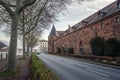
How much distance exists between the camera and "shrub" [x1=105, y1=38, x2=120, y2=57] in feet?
105

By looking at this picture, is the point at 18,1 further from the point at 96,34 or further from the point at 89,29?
the point at 89,29

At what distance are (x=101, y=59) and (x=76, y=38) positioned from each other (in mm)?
30094

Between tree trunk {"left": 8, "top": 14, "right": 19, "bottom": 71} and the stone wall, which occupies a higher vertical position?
the stone wall

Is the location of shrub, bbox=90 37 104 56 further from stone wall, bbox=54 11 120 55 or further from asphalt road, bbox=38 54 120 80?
asphalt road, bbox=38 54 120 80

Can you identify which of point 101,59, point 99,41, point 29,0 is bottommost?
point 101,59

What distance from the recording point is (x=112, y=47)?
3234 cm

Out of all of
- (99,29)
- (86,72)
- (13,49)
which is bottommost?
(86,72)

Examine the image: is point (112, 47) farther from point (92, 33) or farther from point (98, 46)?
point (92, 33)

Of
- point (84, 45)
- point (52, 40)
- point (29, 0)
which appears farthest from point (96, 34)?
point (52, 40)

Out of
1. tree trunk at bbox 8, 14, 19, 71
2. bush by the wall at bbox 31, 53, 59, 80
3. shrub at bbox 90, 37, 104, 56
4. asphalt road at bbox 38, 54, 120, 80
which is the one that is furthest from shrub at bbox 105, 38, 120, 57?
bush by the wall at bbox 31, 53, 59, 80

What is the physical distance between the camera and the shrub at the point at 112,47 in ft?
105

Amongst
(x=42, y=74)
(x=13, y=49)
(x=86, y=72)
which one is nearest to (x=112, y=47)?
(x=86, y=72)

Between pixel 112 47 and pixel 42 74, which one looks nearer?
pixel 42 74

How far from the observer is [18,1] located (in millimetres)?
15727
